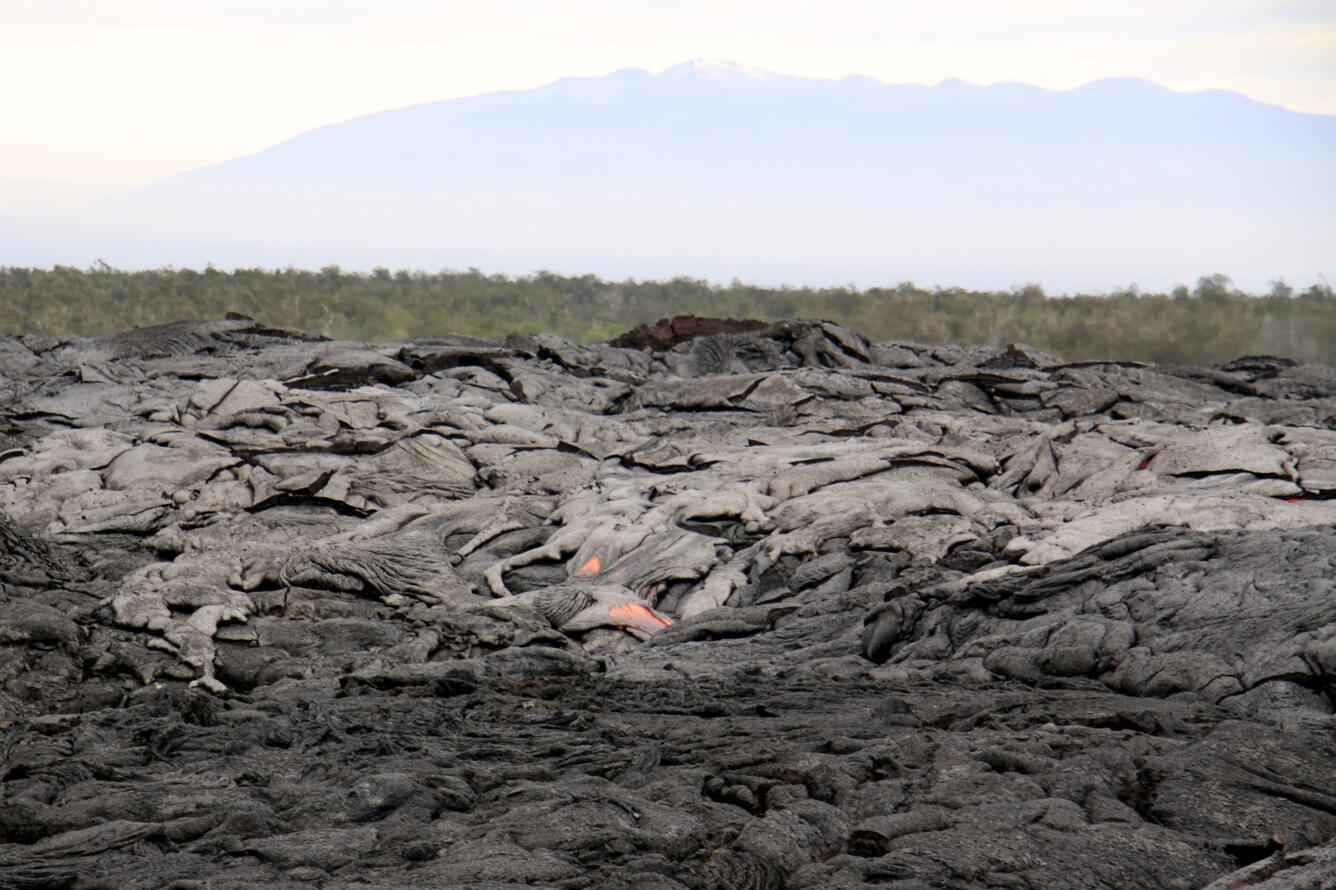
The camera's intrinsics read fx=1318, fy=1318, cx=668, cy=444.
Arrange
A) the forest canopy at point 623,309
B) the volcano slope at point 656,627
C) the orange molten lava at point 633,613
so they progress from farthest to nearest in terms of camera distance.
A: the forest canopy at point 623,309
the orange molten lava at point 633,613
the volcano slope at point 656,627

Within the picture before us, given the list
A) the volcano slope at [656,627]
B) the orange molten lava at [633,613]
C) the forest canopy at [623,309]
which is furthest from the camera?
the forest canopy at [623,309]

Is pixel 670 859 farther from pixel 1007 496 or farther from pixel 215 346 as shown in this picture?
pixel 215 346

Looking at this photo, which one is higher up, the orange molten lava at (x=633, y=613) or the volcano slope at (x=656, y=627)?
the volcano slope at (x=656, y=627)

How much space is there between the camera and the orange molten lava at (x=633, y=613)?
30.2ft

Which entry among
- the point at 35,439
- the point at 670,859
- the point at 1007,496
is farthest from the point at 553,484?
the point at 670,859

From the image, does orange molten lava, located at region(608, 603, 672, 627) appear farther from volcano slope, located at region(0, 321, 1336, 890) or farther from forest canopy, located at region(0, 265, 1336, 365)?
forest canopy, located at region(0, 265, 1336, 365)

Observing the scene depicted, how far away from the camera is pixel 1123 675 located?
6766mm

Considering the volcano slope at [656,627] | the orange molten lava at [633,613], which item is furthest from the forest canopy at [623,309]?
the orange molten lava at [633,613]

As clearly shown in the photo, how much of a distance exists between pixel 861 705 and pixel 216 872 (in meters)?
3.22

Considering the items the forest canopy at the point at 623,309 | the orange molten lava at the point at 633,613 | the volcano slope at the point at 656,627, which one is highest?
the forest canopy at the point at 623,309

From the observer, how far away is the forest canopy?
29.8 metres

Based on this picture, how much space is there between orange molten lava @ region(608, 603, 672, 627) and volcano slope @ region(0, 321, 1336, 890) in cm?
3

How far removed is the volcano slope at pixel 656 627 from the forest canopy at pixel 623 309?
42.7 feet

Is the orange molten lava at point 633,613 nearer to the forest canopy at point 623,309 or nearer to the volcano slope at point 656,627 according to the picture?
the volcano slope at point 656,627
